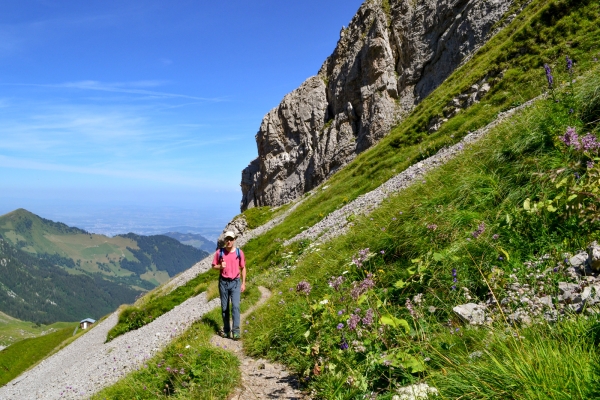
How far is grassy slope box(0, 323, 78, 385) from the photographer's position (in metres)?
66.8

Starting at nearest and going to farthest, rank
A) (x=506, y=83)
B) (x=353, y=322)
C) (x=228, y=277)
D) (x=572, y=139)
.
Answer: (x=353, y=322), (x=572, y=139), (x=228, y=277), (x=506, y=83)

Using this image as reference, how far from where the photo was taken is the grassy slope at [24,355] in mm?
66812

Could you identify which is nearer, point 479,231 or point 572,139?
point 572,139

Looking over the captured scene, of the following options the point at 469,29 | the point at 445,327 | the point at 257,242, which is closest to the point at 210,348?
the point at 445,327

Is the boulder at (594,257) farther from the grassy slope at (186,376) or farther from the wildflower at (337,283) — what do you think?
the grassy slope at (186,376)

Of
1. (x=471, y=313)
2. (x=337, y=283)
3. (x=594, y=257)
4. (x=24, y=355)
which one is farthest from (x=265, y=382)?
(x=24, y=355)

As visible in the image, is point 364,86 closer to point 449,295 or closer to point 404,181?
point 404,181

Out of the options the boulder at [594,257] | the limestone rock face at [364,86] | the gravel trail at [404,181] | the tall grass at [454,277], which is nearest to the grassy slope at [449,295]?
the tall grass at [454,277]

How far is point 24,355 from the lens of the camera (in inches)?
2928

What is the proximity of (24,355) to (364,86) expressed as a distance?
84824mm

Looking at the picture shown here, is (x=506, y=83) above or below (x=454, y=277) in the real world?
above

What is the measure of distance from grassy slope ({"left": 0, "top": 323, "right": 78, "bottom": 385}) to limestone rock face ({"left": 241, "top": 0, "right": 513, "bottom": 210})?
184ft

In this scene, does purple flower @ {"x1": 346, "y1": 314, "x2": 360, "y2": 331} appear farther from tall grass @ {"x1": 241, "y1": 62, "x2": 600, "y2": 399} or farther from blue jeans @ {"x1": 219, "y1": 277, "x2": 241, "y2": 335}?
blue jeans @ {"x1": 219, "y1": 277, "x2": 241, "y2": 335}

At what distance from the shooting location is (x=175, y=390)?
7.17 m
